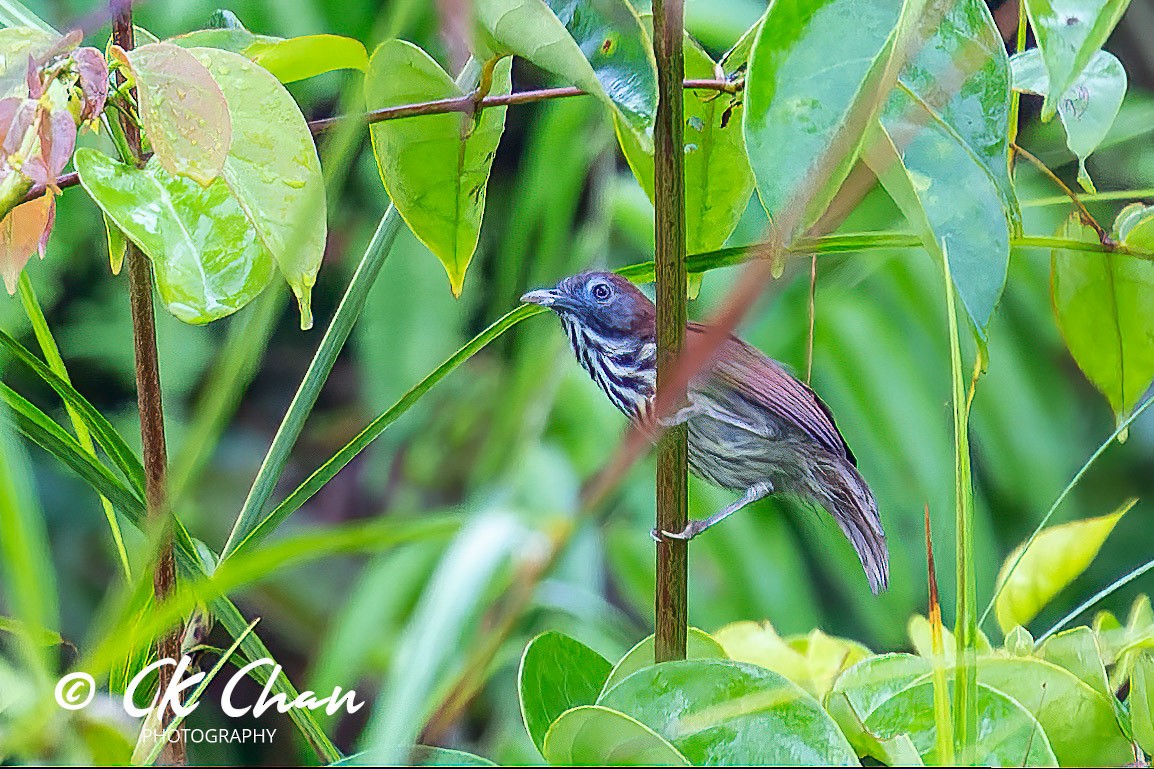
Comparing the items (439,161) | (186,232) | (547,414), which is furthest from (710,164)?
(547,414)

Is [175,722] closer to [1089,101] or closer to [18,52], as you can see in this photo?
[18,52]

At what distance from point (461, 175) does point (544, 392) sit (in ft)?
2.42

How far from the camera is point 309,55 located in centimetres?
44

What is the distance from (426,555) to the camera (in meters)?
1.42

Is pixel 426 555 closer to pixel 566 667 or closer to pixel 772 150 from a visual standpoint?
pixel 566 667

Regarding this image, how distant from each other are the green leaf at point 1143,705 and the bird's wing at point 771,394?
0.28 m

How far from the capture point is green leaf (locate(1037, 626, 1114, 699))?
1.43ft

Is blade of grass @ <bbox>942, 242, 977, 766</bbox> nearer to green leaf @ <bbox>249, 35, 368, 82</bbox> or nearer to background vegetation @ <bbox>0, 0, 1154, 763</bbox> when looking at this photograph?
green leaf @ <bbox>249, 35, 368, 82</bbox>

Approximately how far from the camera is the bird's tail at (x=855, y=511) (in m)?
0.68

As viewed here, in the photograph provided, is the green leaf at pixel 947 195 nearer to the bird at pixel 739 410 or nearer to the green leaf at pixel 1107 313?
the green leaf at pixel 1107 313

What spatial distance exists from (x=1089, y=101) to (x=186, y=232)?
0.31m

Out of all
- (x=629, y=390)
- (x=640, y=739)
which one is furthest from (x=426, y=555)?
(x=640, y=739)

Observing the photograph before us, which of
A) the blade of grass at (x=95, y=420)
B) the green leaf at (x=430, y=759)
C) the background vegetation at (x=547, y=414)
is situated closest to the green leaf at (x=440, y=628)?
the green leaf at (x=430, y=759)

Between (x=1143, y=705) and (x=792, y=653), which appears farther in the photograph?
(x=792, y=653)
